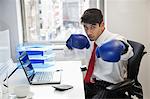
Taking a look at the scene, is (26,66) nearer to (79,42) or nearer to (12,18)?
(79,42)

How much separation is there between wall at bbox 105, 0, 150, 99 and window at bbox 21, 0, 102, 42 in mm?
384

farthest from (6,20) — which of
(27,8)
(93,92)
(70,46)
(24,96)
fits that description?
(24,96)

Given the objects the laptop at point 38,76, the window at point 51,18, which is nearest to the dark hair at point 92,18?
the laptop at point 38,76

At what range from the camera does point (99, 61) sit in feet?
7.03

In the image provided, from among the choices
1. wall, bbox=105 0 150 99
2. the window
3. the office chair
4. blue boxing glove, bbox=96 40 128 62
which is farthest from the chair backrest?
the window

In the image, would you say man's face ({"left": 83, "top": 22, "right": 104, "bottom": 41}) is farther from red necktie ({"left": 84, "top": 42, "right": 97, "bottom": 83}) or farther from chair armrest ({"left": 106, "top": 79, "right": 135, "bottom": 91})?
chair armrest ({"left": 106, "top": 79, "right": 135, "bottom": 91})

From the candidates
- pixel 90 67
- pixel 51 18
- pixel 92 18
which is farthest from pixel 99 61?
pixel 51 18

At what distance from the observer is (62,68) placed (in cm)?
234

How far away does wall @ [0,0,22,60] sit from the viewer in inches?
108

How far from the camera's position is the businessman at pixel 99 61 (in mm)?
1946

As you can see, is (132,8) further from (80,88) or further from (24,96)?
(24,96)

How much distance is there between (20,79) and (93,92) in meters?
0.64

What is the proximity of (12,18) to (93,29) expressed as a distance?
1159mm

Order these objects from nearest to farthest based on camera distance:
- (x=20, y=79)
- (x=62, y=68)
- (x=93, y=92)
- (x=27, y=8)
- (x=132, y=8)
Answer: (x=20, y=79), (x=93, y=92), (x=62, y=68), (x=132, y=8), (x=27, y=8)
